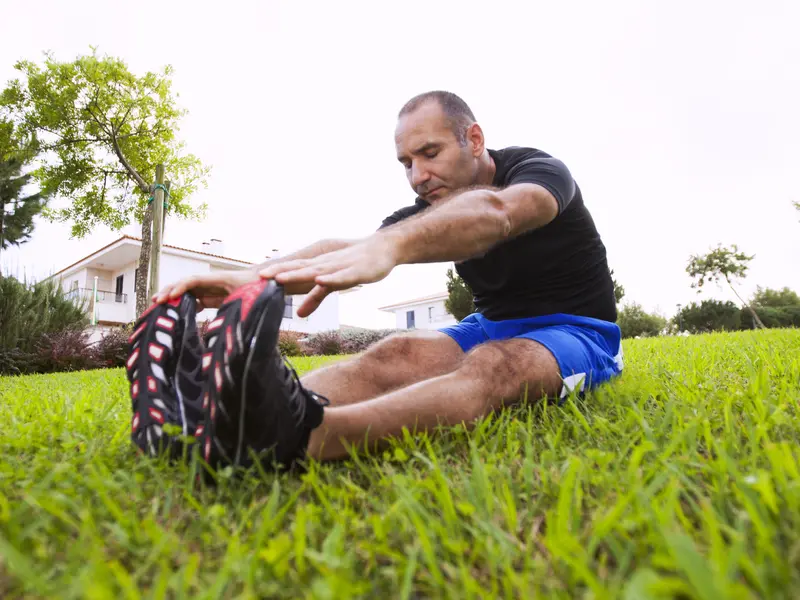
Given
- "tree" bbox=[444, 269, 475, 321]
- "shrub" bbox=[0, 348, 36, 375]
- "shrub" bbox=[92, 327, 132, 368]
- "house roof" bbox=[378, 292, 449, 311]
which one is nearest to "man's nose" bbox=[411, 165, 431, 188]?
"shrub" bbox=[92, 327, 132, 368]

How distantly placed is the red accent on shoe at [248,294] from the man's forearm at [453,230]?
0.41 m

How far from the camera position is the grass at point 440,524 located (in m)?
0.70

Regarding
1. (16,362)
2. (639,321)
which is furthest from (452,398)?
(639,321)

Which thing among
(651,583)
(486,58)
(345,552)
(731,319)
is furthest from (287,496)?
(731,319)

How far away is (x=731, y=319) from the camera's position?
98.4ft

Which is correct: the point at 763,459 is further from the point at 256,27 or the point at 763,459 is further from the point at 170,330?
the point at 256,27

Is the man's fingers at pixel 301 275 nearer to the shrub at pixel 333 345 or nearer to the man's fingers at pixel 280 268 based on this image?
the man's fingers at pixel 280 268

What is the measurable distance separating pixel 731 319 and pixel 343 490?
118ft

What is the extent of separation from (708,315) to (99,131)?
3506 centimetres

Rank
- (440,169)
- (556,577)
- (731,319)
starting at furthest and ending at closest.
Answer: (731,319) < (440,169) < (556,577)

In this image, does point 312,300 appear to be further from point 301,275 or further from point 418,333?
point 418,333

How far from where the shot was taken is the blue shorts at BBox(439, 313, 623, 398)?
2.02m

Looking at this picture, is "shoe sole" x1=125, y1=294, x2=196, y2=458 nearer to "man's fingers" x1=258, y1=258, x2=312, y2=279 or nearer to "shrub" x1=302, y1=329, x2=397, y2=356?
"man's fingers" x1=258, y1=258, x2=312, y2=279

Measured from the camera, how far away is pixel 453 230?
1.50m
